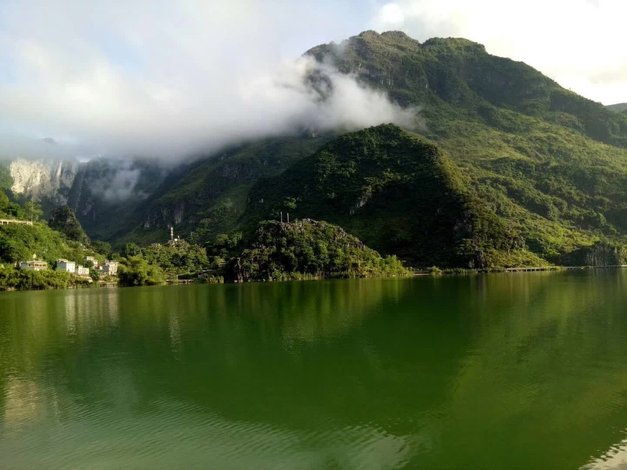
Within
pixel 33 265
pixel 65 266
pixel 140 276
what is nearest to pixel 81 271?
pixel 65 266

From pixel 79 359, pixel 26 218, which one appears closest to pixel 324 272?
pixel 26 218

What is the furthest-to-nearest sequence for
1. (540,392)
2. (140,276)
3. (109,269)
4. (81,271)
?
(109,269) < (81,271) < (140,276) < (540,392)

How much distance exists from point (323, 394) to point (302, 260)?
123020 millimetres

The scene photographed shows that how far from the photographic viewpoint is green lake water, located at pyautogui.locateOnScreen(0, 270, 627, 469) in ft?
58.9

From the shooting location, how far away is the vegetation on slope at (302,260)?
14338cm

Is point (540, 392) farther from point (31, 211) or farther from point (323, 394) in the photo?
point (31, 211)

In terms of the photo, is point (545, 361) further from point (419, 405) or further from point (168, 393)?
point (168, 393)

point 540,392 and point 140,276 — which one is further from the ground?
point 140,276

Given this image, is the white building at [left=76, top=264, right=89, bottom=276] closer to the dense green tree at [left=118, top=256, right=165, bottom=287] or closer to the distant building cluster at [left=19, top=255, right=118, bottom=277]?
the distant building cluster at [left=19, top=255, right=118, bottom=277]

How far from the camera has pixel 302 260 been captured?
147250 millimetres

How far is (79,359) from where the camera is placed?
34250 mm

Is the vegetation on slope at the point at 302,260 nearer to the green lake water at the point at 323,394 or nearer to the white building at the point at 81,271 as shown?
the white building at the point at 81,271

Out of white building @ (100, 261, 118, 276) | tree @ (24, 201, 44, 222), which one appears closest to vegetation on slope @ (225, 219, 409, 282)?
white building @ (100, 261, 118, 276)

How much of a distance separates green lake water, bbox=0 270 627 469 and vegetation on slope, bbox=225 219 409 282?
313 ft
